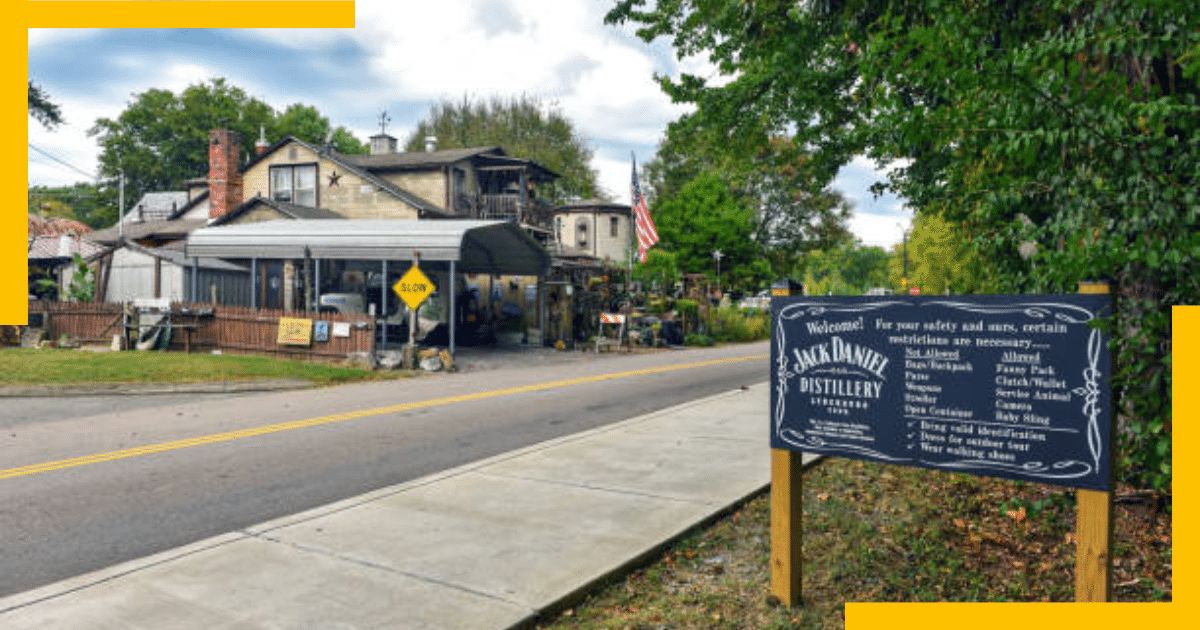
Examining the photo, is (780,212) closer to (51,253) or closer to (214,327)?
(51,253)

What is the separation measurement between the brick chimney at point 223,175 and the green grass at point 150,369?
18.7 m

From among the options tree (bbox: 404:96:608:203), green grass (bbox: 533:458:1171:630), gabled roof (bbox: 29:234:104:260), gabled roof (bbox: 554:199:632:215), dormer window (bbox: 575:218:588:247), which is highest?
tree (bbox: 404:96:608:203)

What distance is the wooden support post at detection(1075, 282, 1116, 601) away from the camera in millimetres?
3590

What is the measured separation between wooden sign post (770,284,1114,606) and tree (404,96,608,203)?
63.6 meters

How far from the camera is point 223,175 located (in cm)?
3688

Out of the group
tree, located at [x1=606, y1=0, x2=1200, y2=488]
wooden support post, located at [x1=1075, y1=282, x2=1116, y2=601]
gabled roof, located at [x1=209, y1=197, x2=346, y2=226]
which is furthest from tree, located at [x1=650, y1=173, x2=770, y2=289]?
wooden support post, located at [x1=1075, y1=282, x2=1116, y2=601]

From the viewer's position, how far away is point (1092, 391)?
142 inches

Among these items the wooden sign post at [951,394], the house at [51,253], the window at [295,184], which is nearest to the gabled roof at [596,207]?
the window at [295,184]

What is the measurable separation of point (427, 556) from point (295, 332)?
16.2 meters

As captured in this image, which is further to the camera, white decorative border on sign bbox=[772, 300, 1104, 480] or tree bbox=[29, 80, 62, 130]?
tree bbox=[29, 80, 62, 130]

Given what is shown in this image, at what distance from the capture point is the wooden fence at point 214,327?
19.9m

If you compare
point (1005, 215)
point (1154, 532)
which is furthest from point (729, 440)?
point (1154, 532)

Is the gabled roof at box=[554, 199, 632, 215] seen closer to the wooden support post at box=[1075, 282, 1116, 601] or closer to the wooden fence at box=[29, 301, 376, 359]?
the wooden fence at box=[29, 301, 376, 359]

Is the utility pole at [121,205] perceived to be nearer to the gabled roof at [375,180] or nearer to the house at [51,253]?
the house at [51,253]
